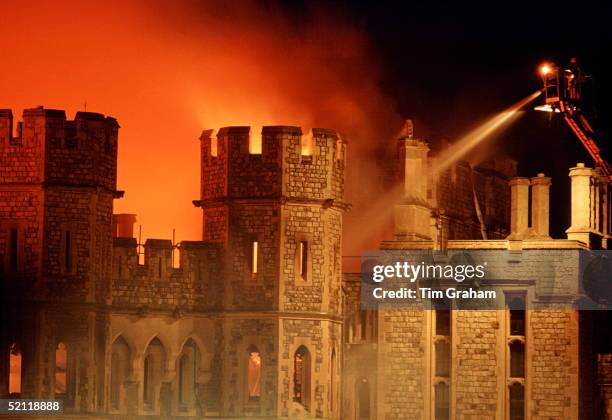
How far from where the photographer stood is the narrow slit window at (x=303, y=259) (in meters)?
74.3

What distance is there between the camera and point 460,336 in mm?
76250

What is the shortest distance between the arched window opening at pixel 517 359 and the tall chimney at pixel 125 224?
12.4 metres

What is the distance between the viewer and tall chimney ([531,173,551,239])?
7681 centimetres

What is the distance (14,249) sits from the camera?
71938mm

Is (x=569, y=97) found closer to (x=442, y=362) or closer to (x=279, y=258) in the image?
(x=442, y=362)

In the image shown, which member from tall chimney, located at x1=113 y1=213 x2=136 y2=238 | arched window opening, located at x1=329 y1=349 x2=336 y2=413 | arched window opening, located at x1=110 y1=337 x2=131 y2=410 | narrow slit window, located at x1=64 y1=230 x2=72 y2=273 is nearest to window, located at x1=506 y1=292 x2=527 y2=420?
arched window opening, located at x1=329 y1=349 x2=336 y2=413

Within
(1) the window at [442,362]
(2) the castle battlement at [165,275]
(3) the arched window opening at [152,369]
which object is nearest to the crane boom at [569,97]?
(1) the window at [442,362]

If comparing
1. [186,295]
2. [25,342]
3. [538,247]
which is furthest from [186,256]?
[538,247]

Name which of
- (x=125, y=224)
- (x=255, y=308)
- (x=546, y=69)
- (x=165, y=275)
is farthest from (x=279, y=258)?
(x=546, y=69)

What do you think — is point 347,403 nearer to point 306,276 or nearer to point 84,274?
point 306,276

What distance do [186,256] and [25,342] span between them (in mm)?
5689

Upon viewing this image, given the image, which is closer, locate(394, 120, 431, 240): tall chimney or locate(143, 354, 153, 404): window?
locate(143, 354, 153, 404): window

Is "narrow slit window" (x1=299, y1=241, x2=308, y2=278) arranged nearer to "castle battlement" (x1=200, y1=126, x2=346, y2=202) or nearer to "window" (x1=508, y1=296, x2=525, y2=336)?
"castle battlement" (x1=200, y1=126, x2=346, y2=202)

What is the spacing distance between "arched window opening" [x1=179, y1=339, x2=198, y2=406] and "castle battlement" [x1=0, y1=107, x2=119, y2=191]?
19.4 ft
